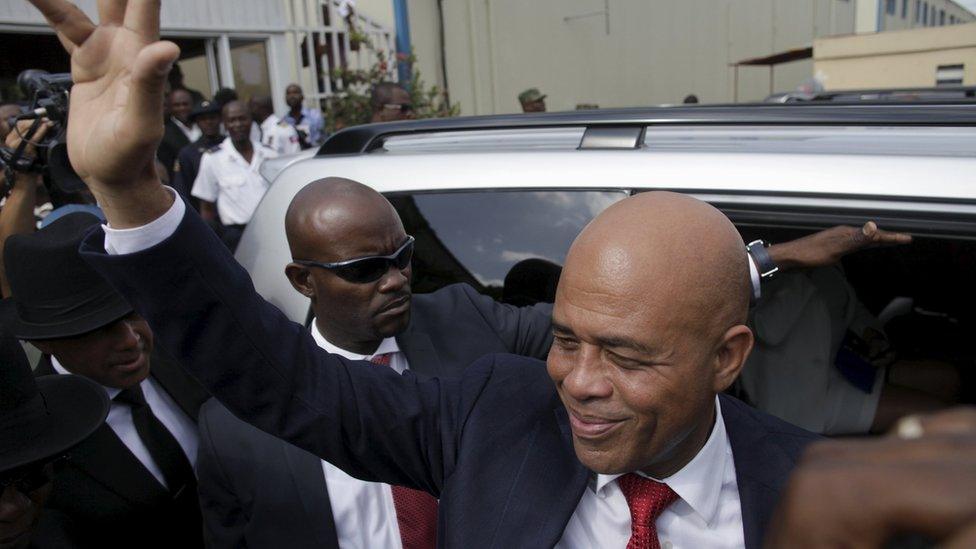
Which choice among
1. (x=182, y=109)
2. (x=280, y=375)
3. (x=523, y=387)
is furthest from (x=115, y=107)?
(x=182, y=109)

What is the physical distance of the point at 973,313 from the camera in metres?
3.28

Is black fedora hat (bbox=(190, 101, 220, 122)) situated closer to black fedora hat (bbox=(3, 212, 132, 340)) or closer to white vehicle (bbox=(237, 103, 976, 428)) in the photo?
white vehicle (bbox=(237, 103, 976, 428))

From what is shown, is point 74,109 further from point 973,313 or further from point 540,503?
point 973,313

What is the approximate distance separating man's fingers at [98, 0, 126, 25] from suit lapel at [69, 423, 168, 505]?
4.04ft

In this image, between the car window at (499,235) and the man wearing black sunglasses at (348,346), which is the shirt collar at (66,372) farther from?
the car window at (499,235)

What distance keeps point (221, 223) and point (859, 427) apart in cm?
514

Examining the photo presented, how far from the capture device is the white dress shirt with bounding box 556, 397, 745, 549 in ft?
4.71

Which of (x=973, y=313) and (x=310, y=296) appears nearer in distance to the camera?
(x=310, y=296)

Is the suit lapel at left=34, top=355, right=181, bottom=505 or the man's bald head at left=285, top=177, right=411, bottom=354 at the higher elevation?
the man's bald head at left=285, top=177, right=411, bottom=354

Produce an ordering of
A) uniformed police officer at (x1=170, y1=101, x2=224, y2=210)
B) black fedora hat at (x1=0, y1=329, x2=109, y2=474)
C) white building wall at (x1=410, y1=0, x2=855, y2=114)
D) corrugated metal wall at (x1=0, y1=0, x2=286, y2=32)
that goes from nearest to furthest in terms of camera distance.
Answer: black fedora hat at (x1=0, y1=329, x2=109, y2=474) < uniformed police officer at (x1=170, y1=101, x2=224, y2=210) < corrugated metal wall at (x1=0, y1=0, x2=286, y2=32) < white building wall at (x1=410, y1=0, x2=855, y2=114)

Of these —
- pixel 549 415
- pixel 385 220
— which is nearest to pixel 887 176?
pixel 549 415

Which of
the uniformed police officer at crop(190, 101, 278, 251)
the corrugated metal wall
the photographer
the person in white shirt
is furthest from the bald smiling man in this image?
the corrugated metal wall

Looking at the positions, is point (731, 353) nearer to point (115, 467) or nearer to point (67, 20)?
point (67, 20)

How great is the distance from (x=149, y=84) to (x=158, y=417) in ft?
4.95
